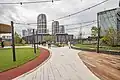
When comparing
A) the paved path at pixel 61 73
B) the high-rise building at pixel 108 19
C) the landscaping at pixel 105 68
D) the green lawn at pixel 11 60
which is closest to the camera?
the paved path at pixel 61 73

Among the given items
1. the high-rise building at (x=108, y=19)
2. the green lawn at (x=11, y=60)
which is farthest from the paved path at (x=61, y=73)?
the high-rise building at (x=108, y=19)

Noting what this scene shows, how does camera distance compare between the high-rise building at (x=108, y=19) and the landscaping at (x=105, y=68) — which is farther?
the high-rise building at (x=108, y=19)

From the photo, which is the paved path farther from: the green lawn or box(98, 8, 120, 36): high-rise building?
box(98, 8, 120, 36): high-rise building

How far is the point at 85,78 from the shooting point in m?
11.4

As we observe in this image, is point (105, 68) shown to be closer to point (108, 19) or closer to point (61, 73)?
point (61, 73)

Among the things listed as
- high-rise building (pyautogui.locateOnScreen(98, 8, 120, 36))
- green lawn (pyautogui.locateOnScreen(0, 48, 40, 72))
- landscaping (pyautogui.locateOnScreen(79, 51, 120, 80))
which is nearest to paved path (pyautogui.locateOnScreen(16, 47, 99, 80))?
landscaping (pyautogui.locateOnScreen(79, 51, 120, 80))

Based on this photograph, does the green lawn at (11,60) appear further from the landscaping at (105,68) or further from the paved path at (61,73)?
the landscaping at (105,68)

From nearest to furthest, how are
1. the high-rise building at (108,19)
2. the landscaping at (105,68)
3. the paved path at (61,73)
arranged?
the paved path at (61,73)
the landscaping at (105,68)
the high-rise building at (108,19)

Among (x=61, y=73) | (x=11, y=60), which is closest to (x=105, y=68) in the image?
(x=61, y=73)

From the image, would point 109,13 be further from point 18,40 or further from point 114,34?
point 18,40

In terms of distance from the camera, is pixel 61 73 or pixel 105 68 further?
pixel 105 68

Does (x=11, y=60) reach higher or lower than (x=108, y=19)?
lower

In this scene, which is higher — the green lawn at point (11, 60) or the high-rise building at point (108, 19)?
the high-rise building at point (108, 19)

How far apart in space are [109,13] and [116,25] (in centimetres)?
752
